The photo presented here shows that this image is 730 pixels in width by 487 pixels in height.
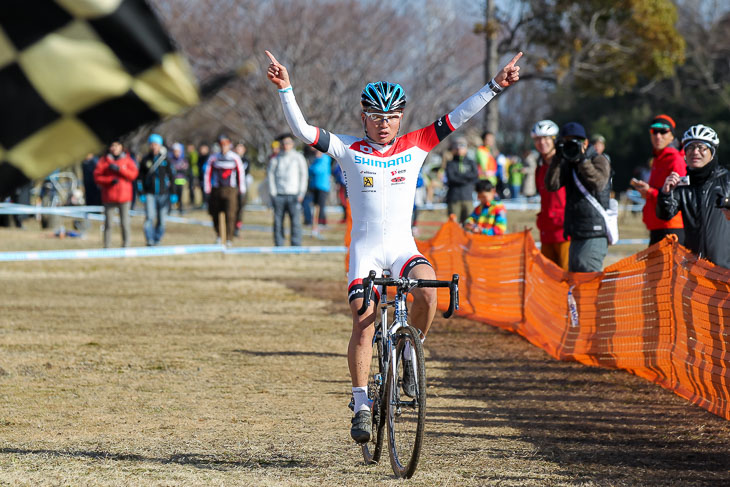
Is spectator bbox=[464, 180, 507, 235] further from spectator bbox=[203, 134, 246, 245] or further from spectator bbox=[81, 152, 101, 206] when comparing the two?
spectator bbox=[81, 152, 101, 206]

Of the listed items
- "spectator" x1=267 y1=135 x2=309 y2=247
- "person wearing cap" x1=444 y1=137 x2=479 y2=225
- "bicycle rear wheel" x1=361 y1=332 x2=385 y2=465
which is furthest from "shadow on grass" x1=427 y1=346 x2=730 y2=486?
"spectator" x1=267 y1=135 x2=309 y2=247

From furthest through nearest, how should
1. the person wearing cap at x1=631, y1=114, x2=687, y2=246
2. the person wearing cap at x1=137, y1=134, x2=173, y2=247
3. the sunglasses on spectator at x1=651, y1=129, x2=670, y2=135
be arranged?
the person wearing cap at x1=137, y1=134, x2=173, y2=247
the sunglasses on spectator at x1=651, y1=129, x2=670, y2=135
the person wearing cap at x1=631, y1=114, x2=687, y2=246

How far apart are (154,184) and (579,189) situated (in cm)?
1267

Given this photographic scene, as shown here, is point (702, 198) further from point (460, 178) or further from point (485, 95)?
point (460, 178)

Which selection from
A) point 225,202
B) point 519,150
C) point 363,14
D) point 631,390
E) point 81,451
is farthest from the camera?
point 519,150

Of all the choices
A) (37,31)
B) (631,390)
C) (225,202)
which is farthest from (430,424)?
(225,202)

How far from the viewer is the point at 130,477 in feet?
18.5

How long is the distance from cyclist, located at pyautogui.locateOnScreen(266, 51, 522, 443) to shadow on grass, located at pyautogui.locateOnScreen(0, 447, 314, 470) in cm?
56

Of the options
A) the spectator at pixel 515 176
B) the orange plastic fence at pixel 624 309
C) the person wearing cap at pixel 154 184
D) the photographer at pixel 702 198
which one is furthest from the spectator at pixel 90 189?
the photographer at pixel 702 198

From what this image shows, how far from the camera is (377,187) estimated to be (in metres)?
6.38

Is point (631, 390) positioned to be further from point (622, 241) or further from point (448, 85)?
point (448, 85)

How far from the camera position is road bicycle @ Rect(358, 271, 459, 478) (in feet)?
18.1

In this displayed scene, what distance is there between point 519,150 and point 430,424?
65.4m

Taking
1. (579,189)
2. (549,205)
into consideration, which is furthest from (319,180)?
(579,189)
